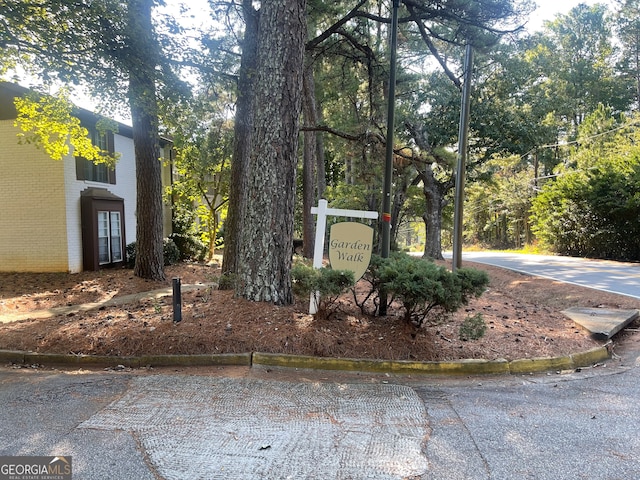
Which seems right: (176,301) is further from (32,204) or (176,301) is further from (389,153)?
(32,204)

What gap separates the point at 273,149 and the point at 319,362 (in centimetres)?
304

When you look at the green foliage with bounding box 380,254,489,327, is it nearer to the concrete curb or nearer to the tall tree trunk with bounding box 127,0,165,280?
the concrete curb

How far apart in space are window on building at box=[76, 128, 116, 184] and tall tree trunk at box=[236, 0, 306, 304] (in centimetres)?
855

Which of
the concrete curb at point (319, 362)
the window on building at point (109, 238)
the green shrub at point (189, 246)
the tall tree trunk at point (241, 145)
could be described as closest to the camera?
the concrete curb at point (319, 362)

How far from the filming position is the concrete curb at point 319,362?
4590 millimetres

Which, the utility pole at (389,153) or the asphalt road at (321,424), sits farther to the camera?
the utility pole at (389,153)

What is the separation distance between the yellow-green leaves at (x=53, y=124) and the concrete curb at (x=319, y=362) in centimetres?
717

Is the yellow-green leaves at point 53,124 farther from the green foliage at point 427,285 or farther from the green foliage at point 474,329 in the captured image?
the green foliage at point 474,329

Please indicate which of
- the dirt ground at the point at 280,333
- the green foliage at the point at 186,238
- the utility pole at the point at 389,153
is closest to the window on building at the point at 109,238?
the green foliage at the point at 186,238

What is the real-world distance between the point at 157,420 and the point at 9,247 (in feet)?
38.7

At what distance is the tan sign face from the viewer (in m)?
5.52

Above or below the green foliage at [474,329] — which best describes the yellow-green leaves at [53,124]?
above

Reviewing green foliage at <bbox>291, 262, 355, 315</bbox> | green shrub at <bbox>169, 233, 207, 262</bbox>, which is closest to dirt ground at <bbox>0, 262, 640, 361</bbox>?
green foliage at <bbox>291, 262, 355, 315</bbox>

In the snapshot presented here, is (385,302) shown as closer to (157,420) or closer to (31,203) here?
(157,420)
